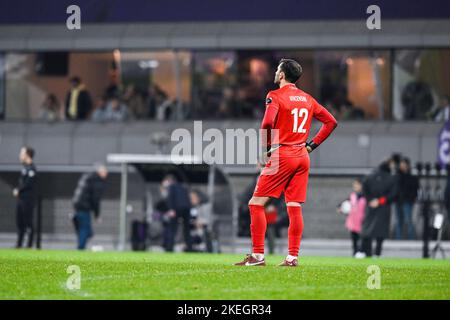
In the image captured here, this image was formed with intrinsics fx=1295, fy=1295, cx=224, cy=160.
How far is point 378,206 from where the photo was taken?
23938 mm

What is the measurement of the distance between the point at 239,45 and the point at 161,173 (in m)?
8.23

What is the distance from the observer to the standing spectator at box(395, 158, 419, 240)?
25.9 metres

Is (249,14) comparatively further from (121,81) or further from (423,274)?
(423,274)

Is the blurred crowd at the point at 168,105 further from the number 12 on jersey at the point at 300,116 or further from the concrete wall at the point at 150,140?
the number 12 on jersey at the point at 300,116

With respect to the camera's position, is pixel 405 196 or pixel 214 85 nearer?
pixel 405 196

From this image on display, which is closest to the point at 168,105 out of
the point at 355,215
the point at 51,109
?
the point at 51,109

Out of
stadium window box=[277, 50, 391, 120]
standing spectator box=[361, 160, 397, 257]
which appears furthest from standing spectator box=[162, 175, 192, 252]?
stadium window box=[277, 50, 391, 120]

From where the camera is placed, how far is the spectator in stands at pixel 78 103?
3672 cm

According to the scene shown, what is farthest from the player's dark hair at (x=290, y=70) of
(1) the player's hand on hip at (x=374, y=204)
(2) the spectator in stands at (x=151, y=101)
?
(2) the spectator in stands at (x=151, y=101)

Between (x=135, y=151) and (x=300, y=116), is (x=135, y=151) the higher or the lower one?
the higher one

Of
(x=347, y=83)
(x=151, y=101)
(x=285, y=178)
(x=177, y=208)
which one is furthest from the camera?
(x=151, y=101)

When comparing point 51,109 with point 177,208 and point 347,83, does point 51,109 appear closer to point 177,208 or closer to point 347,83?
point 347,83

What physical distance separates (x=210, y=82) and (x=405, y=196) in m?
11.9
